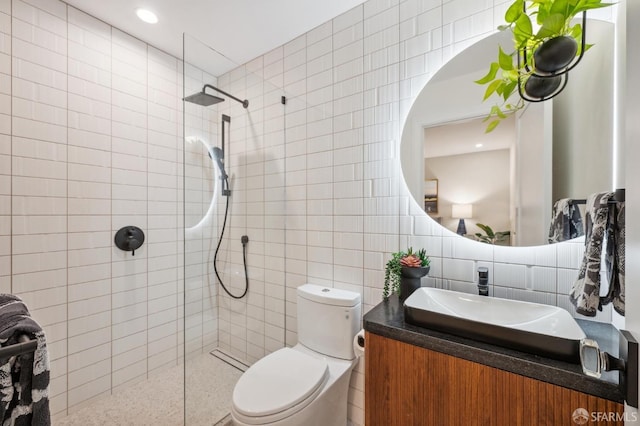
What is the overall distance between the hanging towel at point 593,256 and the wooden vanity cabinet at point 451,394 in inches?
10.4

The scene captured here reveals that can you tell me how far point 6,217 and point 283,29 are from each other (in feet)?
6.59

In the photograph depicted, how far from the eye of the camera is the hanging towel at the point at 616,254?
2.48 feet

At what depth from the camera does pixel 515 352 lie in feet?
2.78

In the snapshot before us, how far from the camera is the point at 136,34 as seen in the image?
198cm

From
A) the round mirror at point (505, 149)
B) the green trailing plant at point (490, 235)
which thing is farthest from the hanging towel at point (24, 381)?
the green trailing plant at point (490, 235)

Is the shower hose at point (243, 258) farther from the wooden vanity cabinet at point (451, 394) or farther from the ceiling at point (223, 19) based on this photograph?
the wooden vanity cabinet at point (451, 394)

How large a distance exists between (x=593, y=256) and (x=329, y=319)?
1193 millimetres

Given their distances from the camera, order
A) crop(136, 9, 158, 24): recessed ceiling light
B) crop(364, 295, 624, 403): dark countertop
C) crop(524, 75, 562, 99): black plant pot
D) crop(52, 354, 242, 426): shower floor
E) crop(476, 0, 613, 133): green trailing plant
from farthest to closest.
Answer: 1. crop(136, 9, 158, 24): recessed ceiling light
2. crop(52, 354, 242, 426): shower floor
3. crop(524, 75, 562, 99): black plant pot
4. crop(476, 0, 613, 133): green trailing plant
5. crop(364, 295, 624, 403): dark countertop

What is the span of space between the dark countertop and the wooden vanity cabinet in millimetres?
19

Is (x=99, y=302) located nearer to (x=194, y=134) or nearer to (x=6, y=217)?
(x=6, y=217)

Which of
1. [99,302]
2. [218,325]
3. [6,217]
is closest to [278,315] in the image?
[218,325]

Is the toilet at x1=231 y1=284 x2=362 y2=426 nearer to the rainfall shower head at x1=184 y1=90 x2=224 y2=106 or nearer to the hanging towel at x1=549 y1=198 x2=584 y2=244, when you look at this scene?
the hanging towel at x1=549 y1=198 x2=584 y2=244

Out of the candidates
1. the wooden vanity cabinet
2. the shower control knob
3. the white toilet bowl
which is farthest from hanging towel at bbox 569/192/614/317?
the shower control knob

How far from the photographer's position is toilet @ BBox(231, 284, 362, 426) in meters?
1.17
